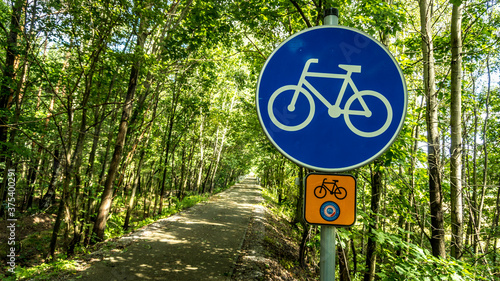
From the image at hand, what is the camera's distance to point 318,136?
3.51 ft

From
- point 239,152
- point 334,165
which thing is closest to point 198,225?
point 334,165

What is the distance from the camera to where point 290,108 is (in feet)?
3.58

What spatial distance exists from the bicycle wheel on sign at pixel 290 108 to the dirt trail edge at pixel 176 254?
16.1 feet

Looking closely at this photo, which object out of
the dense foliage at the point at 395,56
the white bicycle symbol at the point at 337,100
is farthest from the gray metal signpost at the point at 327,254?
the dense foliage at the point at 395,56

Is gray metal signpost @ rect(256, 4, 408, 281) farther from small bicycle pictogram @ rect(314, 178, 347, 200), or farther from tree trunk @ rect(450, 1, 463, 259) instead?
tree trunk @ rect(450, 1, 463, 259)

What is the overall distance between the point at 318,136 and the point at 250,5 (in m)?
4.04

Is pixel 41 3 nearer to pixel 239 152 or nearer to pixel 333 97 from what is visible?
pixel 333 97

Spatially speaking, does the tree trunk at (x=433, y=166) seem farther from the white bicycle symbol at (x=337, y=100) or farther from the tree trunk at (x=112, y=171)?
the tree trunk at (x=112, y=171)

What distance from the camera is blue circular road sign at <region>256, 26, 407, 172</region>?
1056mm

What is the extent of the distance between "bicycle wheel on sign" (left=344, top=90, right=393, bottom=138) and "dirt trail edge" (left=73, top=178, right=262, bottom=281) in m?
4.95

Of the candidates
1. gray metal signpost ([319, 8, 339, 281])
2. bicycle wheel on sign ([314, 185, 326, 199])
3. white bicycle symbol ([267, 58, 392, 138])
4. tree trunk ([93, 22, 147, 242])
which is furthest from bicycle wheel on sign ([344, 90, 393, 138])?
tree trunk ([93, 22, 147, 242])

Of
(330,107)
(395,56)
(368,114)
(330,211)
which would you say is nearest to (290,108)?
(330,107)

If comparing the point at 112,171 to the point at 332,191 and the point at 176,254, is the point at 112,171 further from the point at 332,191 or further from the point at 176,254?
the point at 332,191

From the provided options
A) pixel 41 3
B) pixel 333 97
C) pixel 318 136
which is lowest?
pixel 318 136
